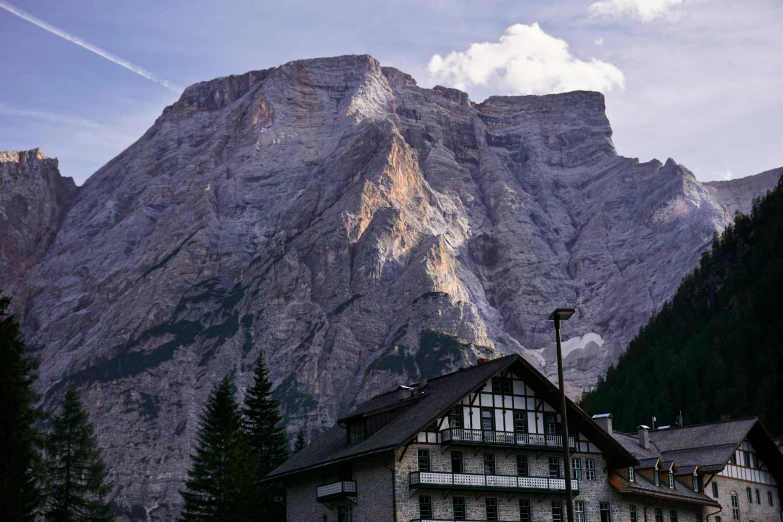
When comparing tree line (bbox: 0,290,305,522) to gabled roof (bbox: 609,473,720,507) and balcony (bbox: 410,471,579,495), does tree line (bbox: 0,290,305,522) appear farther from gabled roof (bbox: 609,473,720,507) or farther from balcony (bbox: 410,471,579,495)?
gabled roof (bbox: 609,473,720,507)

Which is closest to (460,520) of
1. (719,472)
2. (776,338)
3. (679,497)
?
(679,497)

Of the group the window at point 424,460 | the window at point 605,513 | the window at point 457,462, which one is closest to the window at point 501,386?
the window at point 457,462

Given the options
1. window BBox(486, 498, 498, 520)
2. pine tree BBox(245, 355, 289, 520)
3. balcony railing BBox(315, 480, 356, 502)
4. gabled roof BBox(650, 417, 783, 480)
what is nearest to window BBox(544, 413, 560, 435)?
window BBox(486, 498, 498, 520)

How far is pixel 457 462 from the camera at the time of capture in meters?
77.6

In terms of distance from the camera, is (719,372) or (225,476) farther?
(719,372)

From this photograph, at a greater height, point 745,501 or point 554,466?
point 554,466

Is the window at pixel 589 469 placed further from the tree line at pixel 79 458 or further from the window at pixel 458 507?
the tree line at pixel 79 458

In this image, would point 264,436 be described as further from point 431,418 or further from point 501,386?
point 431,418

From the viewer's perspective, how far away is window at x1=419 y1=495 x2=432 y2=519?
247 ft

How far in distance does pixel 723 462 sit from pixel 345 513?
35.7 metres

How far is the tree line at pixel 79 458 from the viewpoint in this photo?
63875mm

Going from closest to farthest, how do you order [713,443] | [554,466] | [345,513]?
[345,513] → [554,466] → [713,443]

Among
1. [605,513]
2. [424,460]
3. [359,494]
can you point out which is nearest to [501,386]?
[424,460]

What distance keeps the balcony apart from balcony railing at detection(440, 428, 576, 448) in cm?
237
